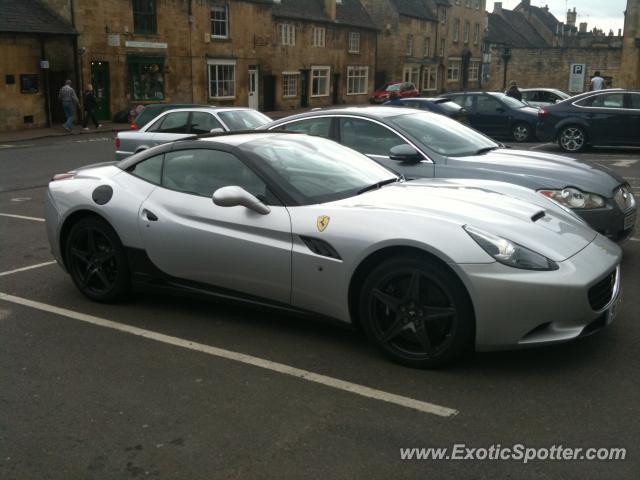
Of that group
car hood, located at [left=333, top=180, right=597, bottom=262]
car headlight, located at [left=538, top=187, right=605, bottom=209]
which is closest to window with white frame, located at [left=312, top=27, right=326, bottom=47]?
car headlight, located at [left=538, top=187, right=605, bottom=209]

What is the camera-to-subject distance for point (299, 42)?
140 ft

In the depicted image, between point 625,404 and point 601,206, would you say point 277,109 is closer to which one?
point 601,206

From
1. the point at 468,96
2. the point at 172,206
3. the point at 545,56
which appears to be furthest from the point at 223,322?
the point at 545,56

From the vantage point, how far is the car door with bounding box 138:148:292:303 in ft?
15.6

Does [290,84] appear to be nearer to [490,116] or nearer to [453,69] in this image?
[490,116]

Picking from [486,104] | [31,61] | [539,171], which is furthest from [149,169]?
[31,61]

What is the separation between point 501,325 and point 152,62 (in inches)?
1204

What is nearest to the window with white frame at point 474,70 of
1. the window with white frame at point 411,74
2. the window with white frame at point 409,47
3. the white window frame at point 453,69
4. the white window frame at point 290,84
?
the white window frame at point 453,69

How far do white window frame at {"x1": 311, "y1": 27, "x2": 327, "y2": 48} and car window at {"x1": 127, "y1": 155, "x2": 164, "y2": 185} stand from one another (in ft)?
132

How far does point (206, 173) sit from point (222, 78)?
1276 inches

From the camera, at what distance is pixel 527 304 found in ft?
13.1

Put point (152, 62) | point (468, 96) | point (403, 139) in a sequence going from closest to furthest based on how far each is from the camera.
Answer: point (403, 139), point (468, 96), point (152, 62)

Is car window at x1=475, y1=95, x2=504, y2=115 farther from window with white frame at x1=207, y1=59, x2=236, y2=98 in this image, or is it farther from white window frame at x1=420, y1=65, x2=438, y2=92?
white window frame at x1=420, y1=65, x2=438, y2=92

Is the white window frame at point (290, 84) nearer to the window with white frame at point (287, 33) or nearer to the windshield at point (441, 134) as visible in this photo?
the window with white frame at point (287, 33)
